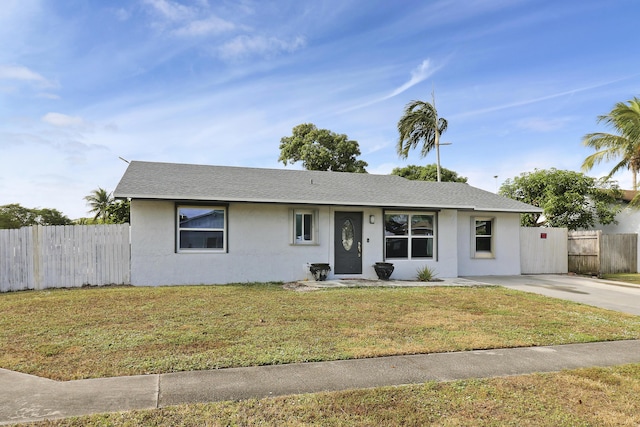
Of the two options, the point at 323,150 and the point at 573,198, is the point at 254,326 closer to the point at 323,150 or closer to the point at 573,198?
the point at 573,198

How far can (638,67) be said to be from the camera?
16.6 metres

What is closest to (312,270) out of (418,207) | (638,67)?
(418,207)

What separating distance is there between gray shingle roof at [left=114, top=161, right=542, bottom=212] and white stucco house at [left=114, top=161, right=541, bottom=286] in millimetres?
35

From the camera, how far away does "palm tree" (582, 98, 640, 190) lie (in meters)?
16.9

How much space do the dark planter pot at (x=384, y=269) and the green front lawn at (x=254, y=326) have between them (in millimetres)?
2442

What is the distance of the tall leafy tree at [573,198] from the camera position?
19.3 metres

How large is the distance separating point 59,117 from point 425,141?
20.7 meters

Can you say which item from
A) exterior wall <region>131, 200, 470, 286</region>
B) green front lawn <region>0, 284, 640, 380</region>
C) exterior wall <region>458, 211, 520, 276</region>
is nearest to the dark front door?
exterior wall <region>131, 200, 470, 286</region>

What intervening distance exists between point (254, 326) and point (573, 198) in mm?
18872

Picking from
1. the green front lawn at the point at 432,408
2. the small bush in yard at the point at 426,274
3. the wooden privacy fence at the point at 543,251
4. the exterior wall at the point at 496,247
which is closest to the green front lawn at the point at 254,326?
the green front lawn at the point at 432,408

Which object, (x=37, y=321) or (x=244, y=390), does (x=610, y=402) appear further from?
(x=37, y=321)

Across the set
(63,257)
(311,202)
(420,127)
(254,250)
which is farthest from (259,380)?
(420,127)

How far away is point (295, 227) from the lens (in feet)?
41.9

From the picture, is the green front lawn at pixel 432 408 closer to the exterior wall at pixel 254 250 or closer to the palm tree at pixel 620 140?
the exterior wall at pixel 254 250
